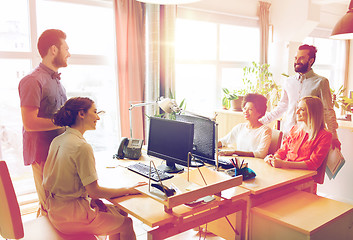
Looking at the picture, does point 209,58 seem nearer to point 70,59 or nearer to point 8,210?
point 70,59

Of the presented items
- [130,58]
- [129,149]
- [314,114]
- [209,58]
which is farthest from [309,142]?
[209,58]

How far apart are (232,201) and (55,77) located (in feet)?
5.17

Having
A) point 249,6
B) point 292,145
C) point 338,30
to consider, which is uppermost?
point 249,6

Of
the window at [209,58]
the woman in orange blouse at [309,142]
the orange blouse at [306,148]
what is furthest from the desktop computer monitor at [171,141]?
the window at [209,58]

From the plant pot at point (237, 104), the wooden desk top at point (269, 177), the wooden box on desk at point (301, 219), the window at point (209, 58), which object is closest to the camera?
the wooden box on desk at point (301, 219)

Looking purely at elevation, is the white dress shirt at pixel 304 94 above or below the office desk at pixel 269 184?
above

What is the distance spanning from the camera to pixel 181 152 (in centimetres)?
212

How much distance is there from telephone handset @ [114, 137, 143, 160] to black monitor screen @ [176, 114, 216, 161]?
51 cm

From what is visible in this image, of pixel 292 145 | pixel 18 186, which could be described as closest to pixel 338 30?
pixel 292 145

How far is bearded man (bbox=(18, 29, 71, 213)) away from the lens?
7.45 ft

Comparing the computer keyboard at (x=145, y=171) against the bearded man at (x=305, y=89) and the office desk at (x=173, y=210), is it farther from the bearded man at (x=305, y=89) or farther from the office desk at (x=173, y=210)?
the bearded man at (x=305, y=89)

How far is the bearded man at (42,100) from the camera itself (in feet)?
7.45

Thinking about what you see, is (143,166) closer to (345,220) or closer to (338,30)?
(345,220)

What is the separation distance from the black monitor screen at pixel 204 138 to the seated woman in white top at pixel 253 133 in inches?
16.7
